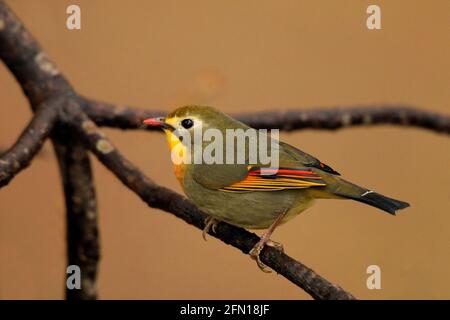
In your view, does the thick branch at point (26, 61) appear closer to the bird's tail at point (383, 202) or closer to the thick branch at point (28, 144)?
the thick branch at point (28, 144)

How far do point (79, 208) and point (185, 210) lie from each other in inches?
11.8

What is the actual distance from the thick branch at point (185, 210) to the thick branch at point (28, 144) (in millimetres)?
54

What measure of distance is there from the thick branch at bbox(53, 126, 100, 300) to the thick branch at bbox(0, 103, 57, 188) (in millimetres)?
44

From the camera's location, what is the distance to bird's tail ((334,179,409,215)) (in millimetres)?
958

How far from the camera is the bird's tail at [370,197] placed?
37.7 inches

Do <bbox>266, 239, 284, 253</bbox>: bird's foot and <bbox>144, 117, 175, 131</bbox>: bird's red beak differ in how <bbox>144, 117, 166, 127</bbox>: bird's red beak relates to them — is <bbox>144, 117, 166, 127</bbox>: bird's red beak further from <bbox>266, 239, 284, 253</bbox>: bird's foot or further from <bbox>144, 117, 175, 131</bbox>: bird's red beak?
<bbox>266, 239, 284, 253</bbox>: bird's foot

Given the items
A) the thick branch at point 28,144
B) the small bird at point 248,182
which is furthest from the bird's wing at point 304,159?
the thick branch at point 28,144

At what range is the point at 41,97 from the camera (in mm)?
1400

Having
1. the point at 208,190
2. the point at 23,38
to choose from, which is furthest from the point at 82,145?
the point at 208,190

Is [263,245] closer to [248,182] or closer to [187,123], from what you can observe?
[248,182]

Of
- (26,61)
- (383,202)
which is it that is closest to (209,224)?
(383,202)

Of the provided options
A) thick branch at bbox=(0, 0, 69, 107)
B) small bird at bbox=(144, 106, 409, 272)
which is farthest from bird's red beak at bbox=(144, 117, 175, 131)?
thick branch at bbox=(0, 0, 69, 107)
